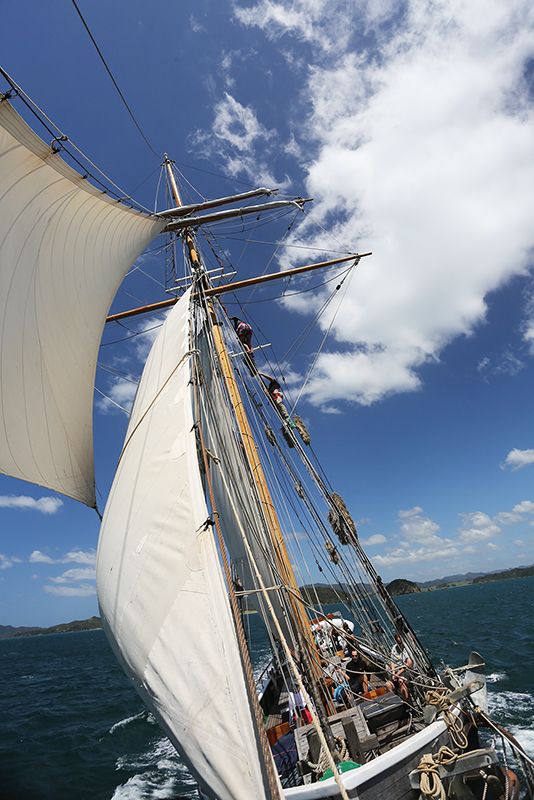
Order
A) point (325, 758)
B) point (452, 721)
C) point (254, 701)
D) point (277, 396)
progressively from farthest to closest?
point (277, 396) → point (452, 721) → point (325, 758) → point (254, 701)

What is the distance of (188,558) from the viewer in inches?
130

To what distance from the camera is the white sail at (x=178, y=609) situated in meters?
2.54

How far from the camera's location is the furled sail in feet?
17.6

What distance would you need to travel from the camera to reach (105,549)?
4523mm

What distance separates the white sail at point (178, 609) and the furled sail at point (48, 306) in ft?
5.85

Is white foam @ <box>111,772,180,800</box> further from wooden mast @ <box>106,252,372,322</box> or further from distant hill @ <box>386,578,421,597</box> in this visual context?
distant hill @ <box>386,578,421,597</box>

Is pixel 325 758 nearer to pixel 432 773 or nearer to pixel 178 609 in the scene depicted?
pixel 432 773

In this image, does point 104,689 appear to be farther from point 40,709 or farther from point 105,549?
point 105,549

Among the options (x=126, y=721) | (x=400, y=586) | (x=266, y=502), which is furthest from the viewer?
(x=400, y=586)

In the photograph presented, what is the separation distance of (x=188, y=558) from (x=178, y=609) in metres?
0.40

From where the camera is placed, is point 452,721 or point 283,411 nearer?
point 452,721

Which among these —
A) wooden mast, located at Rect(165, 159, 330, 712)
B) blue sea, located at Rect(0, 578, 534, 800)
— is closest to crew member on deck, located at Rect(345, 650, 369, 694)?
wooden mast, located at Rect(165, 159, 330, 712)

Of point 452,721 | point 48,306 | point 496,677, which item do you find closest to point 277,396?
point 48,306

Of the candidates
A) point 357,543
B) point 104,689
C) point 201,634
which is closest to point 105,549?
point 201,634
